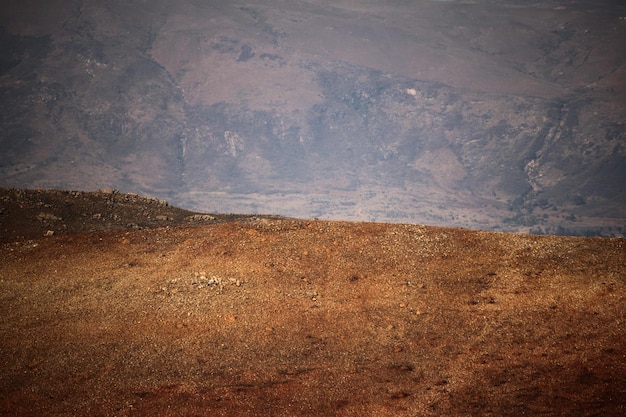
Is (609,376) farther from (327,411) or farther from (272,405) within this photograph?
(272,405)

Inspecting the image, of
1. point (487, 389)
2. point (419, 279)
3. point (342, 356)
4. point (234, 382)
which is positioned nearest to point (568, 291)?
point (419, 279)

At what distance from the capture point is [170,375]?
51.3 feet

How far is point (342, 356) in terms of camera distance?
1656 cm

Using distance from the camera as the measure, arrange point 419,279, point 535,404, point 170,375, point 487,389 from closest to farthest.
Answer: point 535,404 → point 487,389 → point 170,375 → point 419,279

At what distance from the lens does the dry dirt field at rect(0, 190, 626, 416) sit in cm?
1444

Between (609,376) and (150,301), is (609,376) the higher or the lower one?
the higher one

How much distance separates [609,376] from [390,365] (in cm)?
506

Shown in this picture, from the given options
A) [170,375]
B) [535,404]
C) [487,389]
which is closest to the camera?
[535,404]

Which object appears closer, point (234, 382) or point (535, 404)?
point (535, 404)

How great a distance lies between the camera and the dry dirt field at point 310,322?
14.4 m

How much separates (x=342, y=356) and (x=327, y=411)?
8.53ft

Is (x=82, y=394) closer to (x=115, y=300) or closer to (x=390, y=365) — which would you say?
(x=115, y=300)

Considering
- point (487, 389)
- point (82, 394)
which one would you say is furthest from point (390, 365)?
point (82, 394)

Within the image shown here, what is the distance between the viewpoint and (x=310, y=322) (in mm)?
18078
